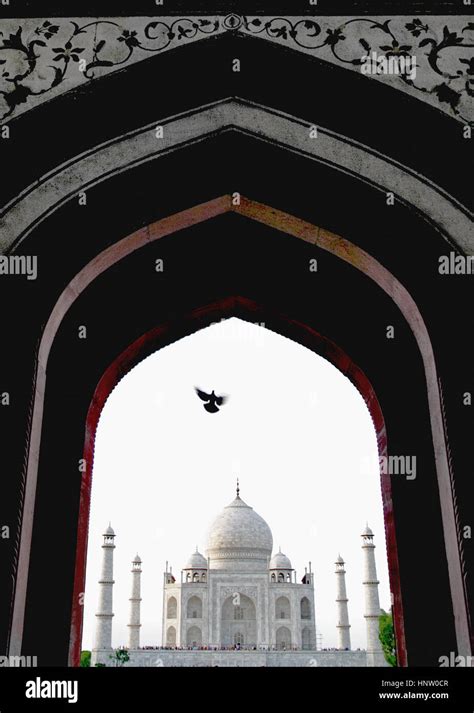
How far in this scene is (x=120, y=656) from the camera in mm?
31750

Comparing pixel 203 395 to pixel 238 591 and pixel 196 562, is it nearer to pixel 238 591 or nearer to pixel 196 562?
pixel 238 591

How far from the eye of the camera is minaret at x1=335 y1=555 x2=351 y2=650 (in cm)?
3822

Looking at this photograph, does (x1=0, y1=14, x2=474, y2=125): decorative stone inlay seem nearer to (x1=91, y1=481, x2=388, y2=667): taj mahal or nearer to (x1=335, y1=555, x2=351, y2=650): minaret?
(x1=91, y1=481, x2=388, y2=667): taj mahal

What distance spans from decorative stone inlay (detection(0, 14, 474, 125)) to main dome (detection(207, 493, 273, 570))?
38.9 m

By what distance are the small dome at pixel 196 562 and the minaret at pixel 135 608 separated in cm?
343

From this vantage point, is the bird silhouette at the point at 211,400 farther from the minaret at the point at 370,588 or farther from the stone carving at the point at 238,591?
the stone carving at the point at 238,591

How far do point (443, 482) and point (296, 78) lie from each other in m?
2.39

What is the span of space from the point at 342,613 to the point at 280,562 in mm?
5830

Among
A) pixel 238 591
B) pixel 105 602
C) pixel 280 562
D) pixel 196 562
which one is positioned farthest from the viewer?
pixel 280 562

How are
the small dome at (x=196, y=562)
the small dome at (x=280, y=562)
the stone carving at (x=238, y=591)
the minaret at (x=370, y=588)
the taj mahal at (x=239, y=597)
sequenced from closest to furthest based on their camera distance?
→ 1. the minaret at (x=370, y=588)
2. the taj mahal at (x=239, y=597)
3. the stone carving at (x=238, y=591)
4. the small dome at (x=196, y=562)
5. the small dome at (x=280, y=562)

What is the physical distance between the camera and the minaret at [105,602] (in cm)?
3366

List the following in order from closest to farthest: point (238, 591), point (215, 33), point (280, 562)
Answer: point (215, 33), point (238, 591), point (280, 562)

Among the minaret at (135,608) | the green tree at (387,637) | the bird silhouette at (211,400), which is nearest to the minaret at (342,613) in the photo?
the green tree at (387,637)

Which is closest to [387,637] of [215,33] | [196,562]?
[196,562]
